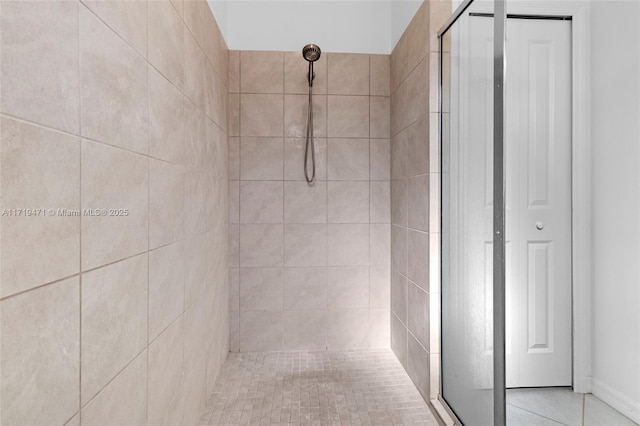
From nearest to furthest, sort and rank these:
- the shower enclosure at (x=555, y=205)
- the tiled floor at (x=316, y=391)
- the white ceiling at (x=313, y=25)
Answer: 1. the shower enclosure at (x=555, y=205)
2. the tiled floor at (x=316, y=391)
3. the white ceiling at (x=313, y=25)

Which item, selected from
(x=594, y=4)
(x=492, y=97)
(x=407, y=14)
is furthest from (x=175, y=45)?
(x=594, y=4)

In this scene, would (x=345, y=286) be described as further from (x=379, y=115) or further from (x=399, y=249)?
(x=379, y=115)

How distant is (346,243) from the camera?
2379 mm

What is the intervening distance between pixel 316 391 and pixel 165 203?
1.27m

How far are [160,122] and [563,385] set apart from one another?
5.60ft

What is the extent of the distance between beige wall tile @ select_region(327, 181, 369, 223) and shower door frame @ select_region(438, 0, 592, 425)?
1.16 metres

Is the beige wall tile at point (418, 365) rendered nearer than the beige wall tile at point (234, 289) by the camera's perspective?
Yes

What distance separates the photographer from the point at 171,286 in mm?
1241

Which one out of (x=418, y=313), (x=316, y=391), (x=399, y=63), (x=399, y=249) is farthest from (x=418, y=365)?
(x=399, y=63)

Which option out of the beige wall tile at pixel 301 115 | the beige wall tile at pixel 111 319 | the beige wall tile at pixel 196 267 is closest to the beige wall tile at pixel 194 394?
the beige wall tile at pixel 196 267

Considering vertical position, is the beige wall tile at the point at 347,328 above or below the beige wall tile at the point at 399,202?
below

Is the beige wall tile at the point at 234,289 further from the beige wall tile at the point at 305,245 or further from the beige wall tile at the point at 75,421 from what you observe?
the beige wall tile at the point at 75,421

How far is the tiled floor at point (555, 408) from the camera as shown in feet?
4.00

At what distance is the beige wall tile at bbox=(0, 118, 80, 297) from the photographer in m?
0.55
